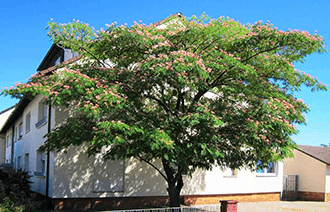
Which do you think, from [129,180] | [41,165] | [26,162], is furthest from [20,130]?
[129,180]

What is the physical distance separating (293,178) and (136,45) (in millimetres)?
18301

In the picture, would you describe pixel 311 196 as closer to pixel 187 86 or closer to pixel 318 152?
pixel 318 152

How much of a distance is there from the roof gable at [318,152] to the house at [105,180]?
15.5ft

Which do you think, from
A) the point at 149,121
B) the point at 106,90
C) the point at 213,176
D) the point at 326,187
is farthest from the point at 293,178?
the point at 106,90

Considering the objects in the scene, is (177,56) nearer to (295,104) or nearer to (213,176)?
(295,104)

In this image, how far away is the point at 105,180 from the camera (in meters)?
16.3

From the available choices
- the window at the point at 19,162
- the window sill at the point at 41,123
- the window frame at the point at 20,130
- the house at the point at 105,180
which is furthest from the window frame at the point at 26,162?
the window sill at the point at 41,123

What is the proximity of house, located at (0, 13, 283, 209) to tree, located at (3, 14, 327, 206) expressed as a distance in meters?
2.68

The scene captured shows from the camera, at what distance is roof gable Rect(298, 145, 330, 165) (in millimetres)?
25719

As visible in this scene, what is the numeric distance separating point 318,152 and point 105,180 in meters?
18.7

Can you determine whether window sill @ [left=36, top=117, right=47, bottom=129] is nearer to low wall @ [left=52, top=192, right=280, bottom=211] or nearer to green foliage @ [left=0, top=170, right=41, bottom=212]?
green foliage @ [left=0, top=170, right=41, bottom=212]

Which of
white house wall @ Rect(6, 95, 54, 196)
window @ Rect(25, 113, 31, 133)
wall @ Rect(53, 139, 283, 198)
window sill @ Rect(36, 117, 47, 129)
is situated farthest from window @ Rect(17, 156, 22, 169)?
wall @ Rect(53, 139, 283, 198)

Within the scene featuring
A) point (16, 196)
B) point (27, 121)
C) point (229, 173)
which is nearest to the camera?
point (16, 196)

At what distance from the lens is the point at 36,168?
19.3 m
